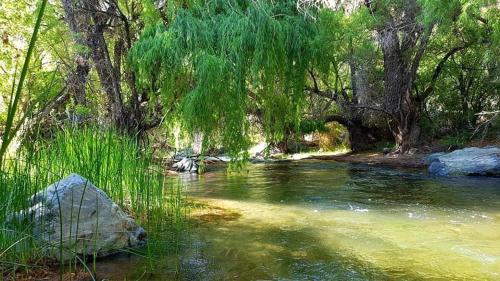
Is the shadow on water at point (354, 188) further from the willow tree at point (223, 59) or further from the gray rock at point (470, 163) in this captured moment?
the willow tree at point (223, 59)

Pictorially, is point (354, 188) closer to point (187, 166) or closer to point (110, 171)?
point (110, 171)

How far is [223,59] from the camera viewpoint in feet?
19.9

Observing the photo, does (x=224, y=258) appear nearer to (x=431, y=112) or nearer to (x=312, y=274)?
(x=312, y=274)

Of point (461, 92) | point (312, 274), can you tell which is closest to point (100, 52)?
point (312, 274)

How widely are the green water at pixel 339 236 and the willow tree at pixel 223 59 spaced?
5.00 ft

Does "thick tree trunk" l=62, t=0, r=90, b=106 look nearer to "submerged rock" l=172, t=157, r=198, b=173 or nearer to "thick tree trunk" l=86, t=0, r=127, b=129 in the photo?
"thick tree trunk" l=86, t=0, r=127, b=129

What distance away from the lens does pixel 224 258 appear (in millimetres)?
4066

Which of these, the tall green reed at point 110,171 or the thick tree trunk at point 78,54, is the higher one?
the thick tree trunk at point 78,54

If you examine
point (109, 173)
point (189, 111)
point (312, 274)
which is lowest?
point (312, 274)

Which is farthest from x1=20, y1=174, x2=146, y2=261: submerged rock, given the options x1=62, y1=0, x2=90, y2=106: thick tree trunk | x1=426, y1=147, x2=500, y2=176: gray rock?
x1=426, y1=147, x2=500, y2=176: gray rock

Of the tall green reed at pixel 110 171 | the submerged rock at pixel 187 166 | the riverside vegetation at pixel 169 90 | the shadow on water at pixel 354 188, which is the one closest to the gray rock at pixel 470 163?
the shadow on water at pixel 354 188

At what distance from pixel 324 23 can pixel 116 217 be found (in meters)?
5.25

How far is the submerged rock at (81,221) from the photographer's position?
11.9 feet

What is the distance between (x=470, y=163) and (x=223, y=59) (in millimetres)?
8255
